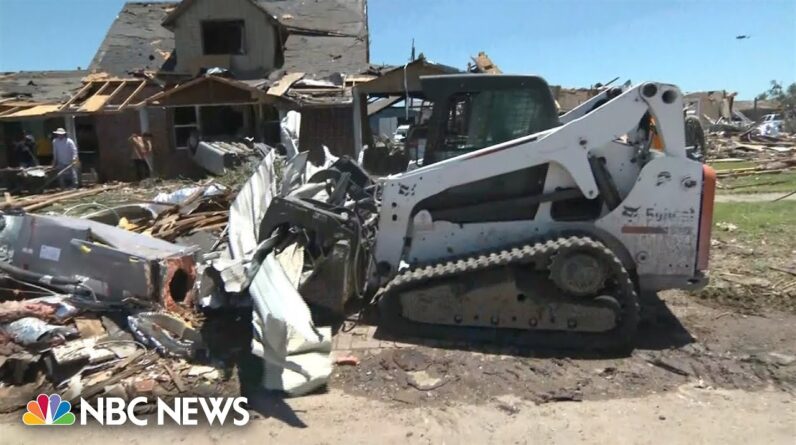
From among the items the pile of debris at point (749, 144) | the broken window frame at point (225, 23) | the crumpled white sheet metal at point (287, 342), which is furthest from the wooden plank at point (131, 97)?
the pile of debris at point (749, 144)

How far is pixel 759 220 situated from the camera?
32.8 ft

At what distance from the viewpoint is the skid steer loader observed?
541 centimetres

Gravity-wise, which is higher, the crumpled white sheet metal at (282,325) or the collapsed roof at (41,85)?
the collapsed roof at (41,85)

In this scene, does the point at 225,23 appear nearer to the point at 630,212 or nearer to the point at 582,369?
the point at 630,212

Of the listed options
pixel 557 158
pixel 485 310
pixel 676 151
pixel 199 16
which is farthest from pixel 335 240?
pixel 199 16

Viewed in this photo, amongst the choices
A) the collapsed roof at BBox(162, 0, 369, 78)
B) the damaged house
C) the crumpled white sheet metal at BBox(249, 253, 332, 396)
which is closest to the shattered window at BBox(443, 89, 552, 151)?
the crumpled white sheet metal at BBox(249, 253, 332, 396)

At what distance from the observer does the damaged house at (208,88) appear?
771 inches

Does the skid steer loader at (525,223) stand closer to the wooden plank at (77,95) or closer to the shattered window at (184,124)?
the shattered window at (184,124)

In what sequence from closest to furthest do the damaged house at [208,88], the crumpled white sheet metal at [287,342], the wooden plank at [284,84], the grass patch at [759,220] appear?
1. the crumpled white sheet metal at [287,342]
2. the grass patch at [759,220]
3. the wooden plank at [284,84]
4. the damaged house at [208,88]

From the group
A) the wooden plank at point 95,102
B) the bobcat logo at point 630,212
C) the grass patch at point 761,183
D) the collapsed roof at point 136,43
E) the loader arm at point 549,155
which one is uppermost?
the collapsed roof at point 136,43

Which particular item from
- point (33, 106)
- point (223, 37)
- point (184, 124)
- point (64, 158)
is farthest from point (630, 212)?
point (223, 37)

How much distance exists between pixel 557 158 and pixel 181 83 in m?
17.6

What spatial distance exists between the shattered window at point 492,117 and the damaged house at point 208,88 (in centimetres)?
1337

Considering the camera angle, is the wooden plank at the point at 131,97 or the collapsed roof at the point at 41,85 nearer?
the wooden plank at the point at 131,97
